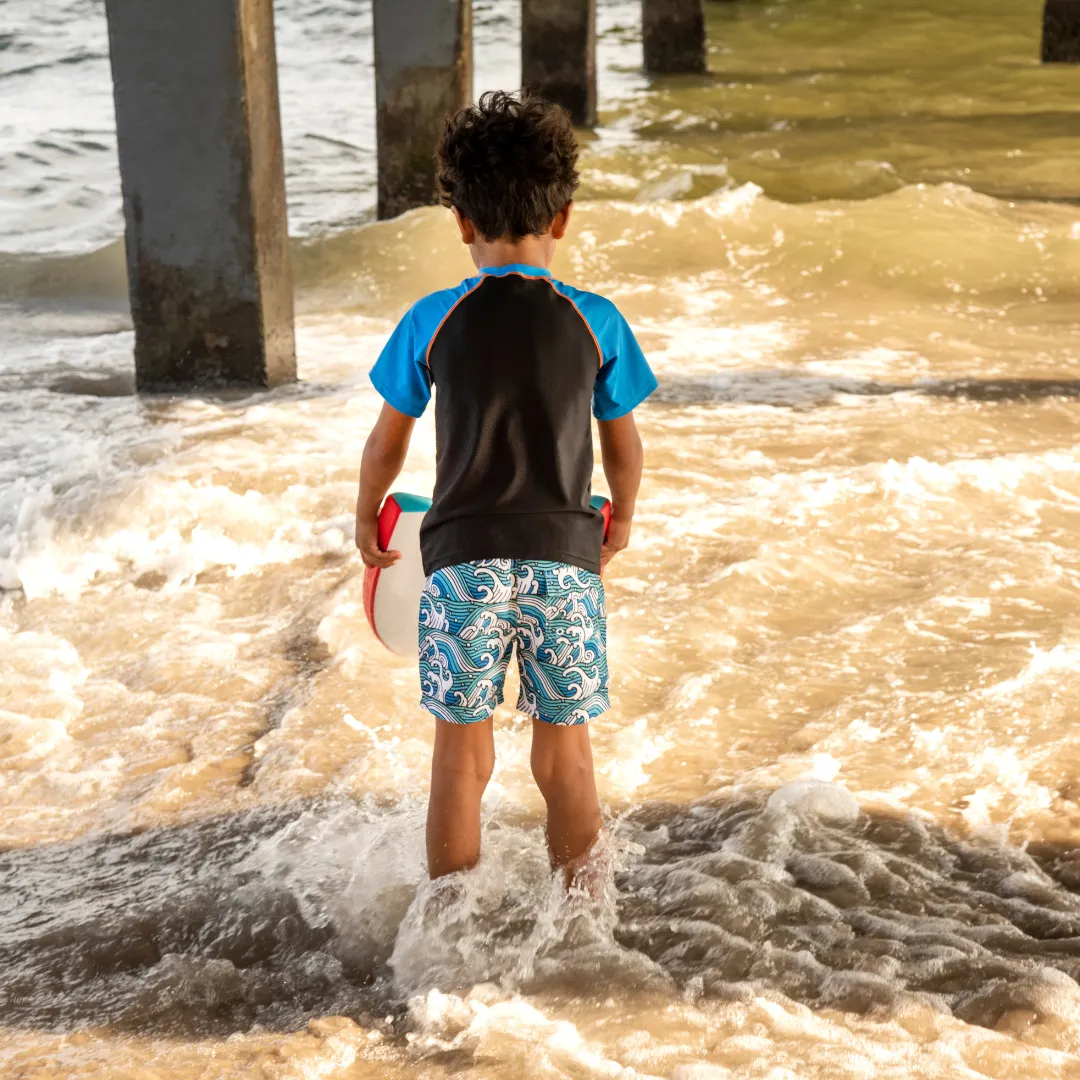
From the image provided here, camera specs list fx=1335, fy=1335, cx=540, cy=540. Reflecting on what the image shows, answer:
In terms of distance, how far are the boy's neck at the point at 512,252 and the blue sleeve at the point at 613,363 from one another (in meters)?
0.09

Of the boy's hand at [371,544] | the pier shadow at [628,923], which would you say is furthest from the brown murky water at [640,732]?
the boy's hand at [371,544]

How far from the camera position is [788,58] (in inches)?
709

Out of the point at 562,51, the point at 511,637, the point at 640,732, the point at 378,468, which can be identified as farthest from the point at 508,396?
the point at 562,51

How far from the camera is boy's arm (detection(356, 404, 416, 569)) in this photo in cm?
259

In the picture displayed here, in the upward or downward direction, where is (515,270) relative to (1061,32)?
downward

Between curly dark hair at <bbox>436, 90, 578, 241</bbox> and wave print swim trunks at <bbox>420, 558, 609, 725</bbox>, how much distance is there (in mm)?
640

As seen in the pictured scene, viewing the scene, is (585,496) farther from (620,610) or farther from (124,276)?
(124,276)

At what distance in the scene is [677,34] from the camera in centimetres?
1688

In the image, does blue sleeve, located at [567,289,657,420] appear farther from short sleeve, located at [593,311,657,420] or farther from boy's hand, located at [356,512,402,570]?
boy's hand, located at [356,512,402,570]

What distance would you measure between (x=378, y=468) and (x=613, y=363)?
1.66ft

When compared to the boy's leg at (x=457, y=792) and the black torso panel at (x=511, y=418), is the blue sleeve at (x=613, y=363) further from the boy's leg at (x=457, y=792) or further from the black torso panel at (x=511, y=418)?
the boy's leg at (x=457, y=792)

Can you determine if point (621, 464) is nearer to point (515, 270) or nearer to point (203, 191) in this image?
point (515, 270)

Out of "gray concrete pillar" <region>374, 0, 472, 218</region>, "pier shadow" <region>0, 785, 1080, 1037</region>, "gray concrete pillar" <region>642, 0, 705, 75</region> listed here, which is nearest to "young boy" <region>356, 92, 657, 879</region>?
"pier shadow" <region>0, 785, 1080, 1037</region>

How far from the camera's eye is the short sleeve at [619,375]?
2537 millimetres
